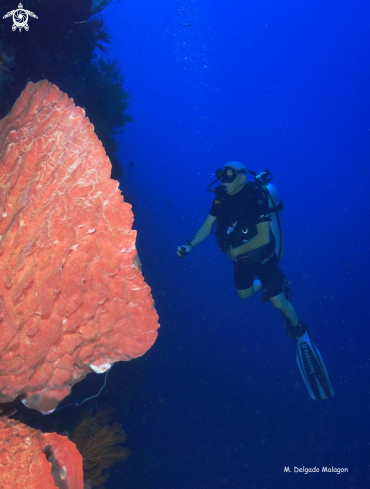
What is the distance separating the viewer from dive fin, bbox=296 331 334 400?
24.6 ft

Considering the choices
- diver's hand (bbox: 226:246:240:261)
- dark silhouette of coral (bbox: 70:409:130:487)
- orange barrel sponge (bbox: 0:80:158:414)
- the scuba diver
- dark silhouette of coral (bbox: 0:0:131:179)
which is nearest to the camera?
orange barrel sponge (bbox: 0:80:158:414)

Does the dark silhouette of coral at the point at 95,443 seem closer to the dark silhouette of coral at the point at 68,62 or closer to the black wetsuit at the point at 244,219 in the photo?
the black wetsuit at the point at 244,219

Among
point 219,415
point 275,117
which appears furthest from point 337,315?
point 275,117

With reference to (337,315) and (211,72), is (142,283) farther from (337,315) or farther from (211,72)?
(211,72)

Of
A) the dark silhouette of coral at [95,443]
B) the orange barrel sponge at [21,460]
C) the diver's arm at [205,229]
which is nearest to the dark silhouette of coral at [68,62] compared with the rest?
the diver's arm at [205,229]

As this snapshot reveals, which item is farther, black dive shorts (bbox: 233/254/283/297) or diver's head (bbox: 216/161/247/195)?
black dive shorts (bbox: 233/254/283/297)

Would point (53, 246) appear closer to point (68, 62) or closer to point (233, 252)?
point (233, 252)

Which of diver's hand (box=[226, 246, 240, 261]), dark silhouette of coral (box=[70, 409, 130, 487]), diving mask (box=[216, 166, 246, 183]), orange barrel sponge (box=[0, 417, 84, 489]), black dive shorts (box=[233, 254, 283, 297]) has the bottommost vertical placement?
dark silhouette of coral (box=[70, 409, 130, 487])

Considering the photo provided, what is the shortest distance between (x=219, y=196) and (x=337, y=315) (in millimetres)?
Answer: 46401

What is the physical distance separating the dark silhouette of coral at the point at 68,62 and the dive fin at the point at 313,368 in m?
7.35

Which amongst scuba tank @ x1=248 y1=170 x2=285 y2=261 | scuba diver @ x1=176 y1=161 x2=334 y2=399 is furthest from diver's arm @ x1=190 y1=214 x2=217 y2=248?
scuba tank @ x1=248 y1=170 x2=285 y2=261

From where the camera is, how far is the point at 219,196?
5.96 m

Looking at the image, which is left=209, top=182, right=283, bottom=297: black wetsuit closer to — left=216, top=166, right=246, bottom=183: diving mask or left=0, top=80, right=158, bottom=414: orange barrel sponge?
left=216, top=166, right=246, bottom=183: diving mask

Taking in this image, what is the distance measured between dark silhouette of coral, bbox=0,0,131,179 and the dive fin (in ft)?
24.1
